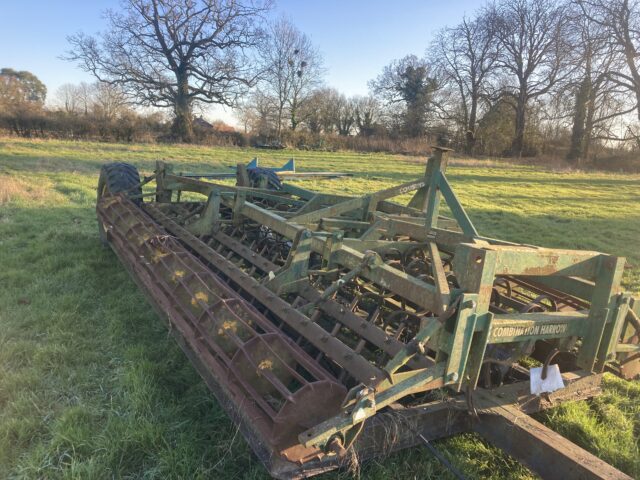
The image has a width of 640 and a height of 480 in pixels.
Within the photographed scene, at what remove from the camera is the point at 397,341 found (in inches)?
99.0

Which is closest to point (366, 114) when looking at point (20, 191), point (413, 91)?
point (413, 91)

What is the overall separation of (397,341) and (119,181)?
4.34m

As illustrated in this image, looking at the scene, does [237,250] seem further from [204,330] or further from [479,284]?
[479,284]

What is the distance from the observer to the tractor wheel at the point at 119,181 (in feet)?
17.8

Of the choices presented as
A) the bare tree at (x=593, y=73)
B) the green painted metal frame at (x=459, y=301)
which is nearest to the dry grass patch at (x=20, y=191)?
the green painted metal frame at (x=459, y=301)

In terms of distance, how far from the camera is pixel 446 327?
1.96 m

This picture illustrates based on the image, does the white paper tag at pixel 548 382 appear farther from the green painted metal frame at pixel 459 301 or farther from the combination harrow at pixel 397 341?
the green painted metal frame at pixel 459 301

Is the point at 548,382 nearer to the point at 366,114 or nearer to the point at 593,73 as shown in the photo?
the point at 593,73

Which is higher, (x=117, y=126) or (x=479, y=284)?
(x=117, y=126)

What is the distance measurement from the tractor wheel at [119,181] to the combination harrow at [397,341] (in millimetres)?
1879

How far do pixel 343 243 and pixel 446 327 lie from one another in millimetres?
1150

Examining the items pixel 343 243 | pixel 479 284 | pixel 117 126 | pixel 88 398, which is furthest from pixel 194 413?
pixel 117 126

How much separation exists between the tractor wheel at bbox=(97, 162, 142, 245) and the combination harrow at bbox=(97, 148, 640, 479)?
6.17 feet

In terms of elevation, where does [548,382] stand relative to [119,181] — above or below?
below
